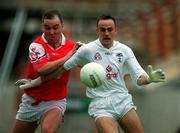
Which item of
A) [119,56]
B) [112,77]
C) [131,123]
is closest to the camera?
[131,123]

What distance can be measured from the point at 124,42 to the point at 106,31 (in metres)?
10.2

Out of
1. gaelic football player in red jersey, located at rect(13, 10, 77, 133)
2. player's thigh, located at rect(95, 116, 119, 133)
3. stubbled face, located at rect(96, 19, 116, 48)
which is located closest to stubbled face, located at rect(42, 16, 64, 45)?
gaelic football player in red jersey, located at rect(13, 10, 77, 133)

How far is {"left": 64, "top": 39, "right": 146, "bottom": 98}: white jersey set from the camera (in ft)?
27.6

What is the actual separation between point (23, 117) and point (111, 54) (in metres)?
1.60

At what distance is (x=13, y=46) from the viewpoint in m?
17.3

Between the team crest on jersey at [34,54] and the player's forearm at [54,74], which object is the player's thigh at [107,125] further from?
the team crest on jersey at [34,54]

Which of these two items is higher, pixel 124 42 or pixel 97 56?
pixel 97 56

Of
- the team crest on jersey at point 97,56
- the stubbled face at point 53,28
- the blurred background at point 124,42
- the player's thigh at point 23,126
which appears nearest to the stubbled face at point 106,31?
the team crest on jersey at point 97,56

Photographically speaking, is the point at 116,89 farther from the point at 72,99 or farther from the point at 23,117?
the point at 72,99

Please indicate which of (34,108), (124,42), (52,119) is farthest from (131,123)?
(124,42)

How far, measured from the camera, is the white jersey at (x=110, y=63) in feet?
27.6

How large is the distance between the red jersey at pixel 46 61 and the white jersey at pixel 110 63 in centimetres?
31

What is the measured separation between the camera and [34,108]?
9.04 metres

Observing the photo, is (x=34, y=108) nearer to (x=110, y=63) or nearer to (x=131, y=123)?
(x=110, y=63)
